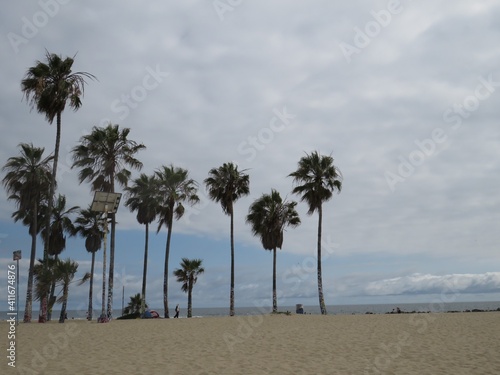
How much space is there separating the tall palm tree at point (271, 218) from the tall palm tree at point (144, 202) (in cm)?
971

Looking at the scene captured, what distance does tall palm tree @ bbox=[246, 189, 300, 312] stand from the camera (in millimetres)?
47156

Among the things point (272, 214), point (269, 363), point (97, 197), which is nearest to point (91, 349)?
point (269, 363)

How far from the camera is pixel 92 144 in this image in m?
34.7

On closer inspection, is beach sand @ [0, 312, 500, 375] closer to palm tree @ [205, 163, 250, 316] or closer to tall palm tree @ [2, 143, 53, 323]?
tall palm tree @ [2, 143, 53, 323]

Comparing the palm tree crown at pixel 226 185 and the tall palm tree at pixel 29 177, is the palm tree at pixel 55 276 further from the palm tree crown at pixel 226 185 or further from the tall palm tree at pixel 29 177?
the palm tree crown at pixel 226 185

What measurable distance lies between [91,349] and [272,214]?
108ft

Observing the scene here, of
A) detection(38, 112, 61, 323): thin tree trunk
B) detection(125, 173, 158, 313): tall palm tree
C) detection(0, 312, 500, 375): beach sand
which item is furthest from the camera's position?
detection(125, 173, 158, 313): tall palm tree

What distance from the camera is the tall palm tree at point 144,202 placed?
46156 mm

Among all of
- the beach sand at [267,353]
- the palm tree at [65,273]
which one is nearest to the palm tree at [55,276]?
the palm tree at [65,273]

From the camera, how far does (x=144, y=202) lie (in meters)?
48.0

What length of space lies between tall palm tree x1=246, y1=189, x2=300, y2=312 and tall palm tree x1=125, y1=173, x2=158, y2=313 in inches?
382

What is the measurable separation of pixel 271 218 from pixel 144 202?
12.8 meters

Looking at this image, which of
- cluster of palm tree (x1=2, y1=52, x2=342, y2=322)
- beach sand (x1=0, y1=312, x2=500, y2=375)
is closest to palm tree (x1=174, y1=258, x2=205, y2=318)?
cluster of palm tree (x1=2, y1=52, x2=342, y2=322)

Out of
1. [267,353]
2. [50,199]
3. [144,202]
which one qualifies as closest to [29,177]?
[50,199]
